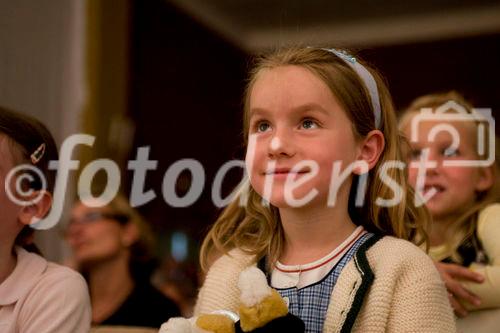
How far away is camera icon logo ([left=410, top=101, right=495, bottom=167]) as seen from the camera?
2.61ft

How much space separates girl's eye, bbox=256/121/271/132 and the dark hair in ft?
0.82

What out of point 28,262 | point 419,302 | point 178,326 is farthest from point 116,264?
point 419,302

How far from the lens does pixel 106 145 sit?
2.85 ft

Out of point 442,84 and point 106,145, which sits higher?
point 442,84

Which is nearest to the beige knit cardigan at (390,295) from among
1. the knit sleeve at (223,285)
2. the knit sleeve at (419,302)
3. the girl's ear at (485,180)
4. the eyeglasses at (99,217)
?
the knit sleeve at (419,302)

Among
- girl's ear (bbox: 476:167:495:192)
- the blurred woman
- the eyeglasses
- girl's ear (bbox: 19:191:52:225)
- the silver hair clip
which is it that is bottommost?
the blurred woman

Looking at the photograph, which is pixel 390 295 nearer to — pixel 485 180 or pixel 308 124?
pixel 308 124

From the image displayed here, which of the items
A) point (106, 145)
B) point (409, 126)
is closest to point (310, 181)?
point (409, 126)

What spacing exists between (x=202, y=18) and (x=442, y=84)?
0.40 m

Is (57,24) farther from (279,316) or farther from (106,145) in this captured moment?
(279,316)

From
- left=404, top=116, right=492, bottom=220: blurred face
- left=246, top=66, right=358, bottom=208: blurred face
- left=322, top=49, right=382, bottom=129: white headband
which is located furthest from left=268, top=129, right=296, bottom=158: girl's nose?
left=404, top=116, right=492, bottom=220: blurred face

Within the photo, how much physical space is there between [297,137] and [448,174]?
0.26m

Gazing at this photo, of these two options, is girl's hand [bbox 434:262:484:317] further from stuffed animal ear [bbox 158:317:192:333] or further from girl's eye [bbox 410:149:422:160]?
stuffed animal ear [bbox 158:317:192:333]

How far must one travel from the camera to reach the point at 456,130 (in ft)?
2.63
